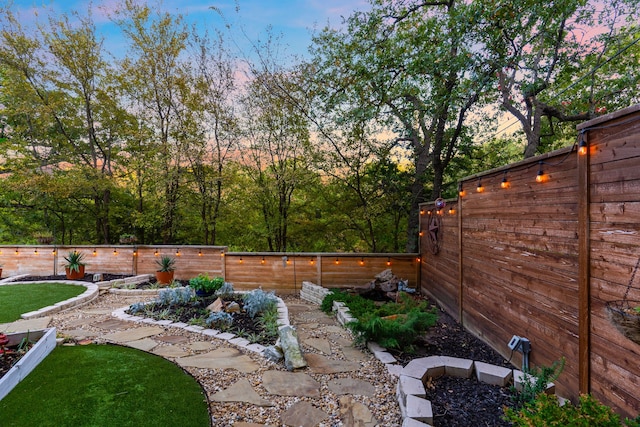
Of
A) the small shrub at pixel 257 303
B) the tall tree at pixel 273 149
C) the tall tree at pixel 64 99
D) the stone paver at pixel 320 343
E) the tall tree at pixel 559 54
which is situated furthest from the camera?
the tall tree at pixel 273 149

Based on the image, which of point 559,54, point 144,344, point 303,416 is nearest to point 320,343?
point 303,416

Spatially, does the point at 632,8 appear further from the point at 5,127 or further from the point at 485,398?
the point at 5,127

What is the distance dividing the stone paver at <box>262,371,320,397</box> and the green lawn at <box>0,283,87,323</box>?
4.34m

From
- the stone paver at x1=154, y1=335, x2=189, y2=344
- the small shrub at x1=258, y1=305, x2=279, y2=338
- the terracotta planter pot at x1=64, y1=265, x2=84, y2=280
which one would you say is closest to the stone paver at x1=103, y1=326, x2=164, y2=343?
the stone paver at x1=154, y1=335, x2=189, y2=344

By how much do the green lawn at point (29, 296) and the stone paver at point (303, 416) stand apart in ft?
15.6

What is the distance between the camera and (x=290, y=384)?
288 cm

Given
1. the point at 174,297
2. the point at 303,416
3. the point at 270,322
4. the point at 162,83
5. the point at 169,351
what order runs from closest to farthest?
1. the point at 303,416
2. the point at 169,351
3. the point at 270,322
4. the point at 174,297
5. the point at 162,83

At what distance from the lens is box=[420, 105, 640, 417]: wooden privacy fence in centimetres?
191

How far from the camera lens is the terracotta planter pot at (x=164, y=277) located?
7.06 metres

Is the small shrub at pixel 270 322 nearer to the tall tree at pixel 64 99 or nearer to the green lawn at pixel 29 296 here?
the green lawn at pixel 29 296

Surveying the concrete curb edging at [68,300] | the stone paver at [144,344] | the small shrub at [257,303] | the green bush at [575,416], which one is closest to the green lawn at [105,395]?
the stone paver at [144,344]

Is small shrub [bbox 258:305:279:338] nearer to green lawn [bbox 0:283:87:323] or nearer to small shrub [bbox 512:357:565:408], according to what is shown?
small shrub [bbox 512:357:565:408]

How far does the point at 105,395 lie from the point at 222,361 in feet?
3.50

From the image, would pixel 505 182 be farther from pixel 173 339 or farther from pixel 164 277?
pixel 164 277
